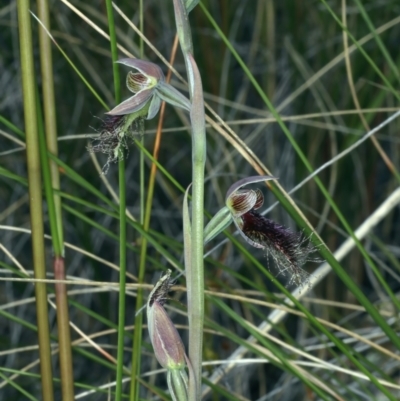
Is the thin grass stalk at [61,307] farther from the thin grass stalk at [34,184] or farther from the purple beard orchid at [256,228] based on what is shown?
the purple beard orchid at [256,228]

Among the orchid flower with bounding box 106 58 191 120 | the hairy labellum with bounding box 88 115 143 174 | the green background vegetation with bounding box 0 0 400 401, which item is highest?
the orchid flower with bounding box 106 58 191 120

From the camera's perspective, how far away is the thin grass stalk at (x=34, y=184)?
85 centimetres

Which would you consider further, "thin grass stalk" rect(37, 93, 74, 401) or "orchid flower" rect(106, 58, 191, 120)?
"thin grass stalk" rect(37, 93, 74, 401)

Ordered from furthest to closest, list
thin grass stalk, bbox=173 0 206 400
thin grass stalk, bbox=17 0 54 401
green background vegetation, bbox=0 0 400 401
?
green background vegetation, bbox=0 0 400 401 < thin grass stalk, bbox=17 0 54 401 < thin grass stalk, bbox=173 0 206 400

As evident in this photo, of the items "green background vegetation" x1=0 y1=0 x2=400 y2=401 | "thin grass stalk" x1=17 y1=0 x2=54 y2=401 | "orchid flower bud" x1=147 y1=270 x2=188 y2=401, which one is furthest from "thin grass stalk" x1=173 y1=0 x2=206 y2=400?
"green background vegetation" x1=0 y1=0 x2=400 y2=401

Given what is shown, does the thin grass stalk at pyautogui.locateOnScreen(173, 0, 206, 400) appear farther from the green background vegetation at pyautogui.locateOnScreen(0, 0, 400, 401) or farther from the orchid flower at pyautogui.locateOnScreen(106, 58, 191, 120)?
the green background vegetation at pyautogui.locateOnScreen(0, 0, 400, 401)

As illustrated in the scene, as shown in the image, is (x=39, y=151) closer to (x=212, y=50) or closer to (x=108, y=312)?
(x=108, y=312)

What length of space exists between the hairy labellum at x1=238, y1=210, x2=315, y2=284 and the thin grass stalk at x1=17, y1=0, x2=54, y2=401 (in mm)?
284

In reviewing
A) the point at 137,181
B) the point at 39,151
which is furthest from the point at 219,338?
the point at 39,151

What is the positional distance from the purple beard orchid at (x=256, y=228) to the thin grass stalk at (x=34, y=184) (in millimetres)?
256

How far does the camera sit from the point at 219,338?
213 cm

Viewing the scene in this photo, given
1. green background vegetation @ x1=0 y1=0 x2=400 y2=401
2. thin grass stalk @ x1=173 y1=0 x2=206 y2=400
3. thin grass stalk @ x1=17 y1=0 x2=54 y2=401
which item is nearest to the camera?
thin grass stalk @ x1=173 y1=0 x2=206 y2=400

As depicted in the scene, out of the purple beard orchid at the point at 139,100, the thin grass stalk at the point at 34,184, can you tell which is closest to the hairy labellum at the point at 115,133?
the purple beard orchid at the point at 139,100

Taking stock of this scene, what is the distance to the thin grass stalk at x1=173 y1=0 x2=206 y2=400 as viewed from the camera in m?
0.70
